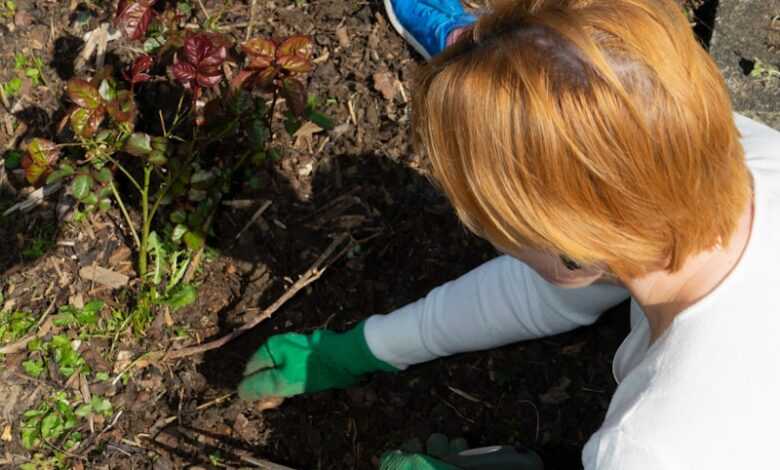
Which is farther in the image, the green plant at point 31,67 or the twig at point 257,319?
the green plant at point 31,67

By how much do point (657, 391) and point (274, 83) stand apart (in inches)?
47.3

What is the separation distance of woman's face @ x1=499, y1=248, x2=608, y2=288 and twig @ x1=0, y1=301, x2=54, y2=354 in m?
1.44

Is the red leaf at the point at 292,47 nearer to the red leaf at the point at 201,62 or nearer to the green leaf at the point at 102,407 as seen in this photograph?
the red leaf at the point at 201,62

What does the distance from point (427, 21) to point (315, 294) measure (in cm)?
87

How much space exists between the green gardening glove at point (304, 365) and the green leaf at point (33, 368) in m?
0.53

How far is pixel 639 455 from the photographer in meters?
1.24

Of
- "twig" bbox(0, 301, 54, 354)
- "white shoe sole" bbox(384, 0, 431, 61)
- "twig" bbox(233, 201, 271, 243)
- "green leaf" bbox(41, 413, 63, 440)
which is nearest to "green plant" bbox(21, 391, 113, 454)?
"green leaf" bbox(41, 413, 63, 440)

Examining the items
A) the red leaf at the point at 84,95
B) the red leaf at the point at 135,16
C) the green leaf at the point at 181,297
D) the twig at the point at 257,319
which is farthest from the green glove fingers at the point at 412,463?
the red leaf at the point at 135,16

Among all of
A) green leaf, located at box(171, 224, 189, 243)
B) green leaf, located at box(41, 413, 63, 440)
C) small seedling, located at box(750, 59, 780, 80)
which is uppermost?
small seedling, located at box(750, 59, 780, 80)

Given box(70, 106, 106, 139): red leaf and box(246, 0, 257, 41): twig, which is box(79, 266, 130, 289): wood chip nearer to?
box(70, 106, 106, 139): red leaf

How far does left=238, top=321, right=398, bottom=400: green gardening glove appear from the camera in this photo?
7.07ft

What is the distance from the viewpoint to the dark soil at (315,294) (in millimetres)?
2180

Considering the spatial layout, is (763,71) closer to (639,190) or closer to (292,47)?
(292,47)

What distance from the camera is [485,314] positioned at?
6.48ft
